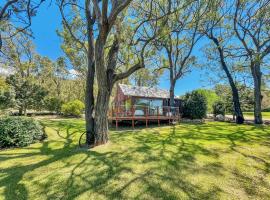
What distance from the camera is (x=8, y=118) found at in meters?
7.75

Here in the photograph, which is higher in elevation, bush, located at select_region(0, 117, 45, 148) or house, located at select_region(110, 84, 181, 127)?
house, located at select_region(110, 84, 181, 127)

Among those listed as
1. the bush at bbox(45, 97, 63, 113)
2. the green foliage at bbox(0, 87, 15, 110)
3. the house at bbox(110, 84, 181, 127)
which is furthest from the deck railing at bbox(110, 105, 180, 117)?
the bush at bbox(45, 97, 63, 113)

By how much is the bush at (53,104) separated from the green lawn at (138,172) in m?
20.5

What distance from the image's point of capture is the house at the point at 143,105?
14.7 meters

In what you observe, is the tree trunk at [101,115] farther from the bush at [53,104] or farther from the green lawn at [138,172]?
the bush at [53,104]

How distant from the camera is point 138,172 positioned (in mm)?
5016

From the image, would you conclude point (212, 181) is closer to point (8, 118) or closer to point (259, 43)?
point (8, 118)

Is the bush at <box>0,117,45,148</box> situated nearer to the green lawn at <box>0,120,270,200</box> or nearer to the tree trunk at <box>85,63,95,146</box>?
the green lawn at <box>0,120,270,200</box>

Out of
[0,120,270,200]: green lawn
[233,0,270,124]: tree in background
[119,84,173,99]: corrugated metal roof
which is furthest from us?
[119,84,173,99]: corrugated metal roof

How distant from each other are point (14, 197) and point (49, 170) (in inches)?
52.7

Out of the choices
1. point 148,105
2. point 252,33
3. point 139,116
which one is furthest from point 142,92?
point 252,33

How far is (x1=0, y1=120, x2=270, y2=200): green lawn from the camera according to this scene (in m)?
4.04

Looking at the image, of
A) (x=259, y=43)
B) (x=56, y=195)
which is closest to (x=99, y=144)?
(x=56, y=195)

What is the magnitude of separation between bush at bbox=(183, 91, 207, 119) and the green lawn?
11824 mm
